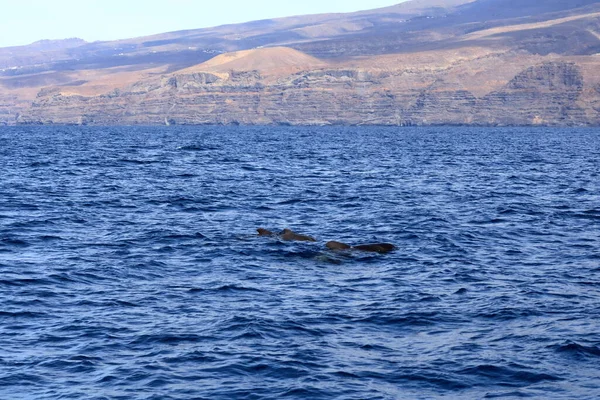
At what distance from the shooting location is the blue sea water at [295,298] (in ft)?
53.0

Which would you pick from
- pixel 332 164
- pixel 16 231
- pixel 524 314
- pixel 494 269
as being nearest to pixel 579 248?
pixel 494 269

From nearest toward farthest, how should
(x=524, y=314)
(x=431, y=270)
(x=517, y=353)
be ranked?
(x=517, y=353) < (x=524, y=314) < (x=431, y=270)

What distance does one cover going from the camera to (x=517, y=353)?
17766mm

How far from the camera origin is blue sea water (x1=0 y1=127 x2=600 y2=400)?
16141 millimetres

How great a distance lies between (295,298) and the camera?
2222 centimetres

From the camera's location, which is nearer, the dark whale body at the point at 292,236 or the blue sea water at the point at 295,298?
the blue sea water at the point at 295,298

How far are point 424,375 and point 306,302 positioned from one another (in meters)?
5.91

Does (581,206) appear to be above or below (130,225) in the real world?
below

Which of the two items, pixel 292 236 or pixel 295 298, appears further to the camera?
pixel 292 236

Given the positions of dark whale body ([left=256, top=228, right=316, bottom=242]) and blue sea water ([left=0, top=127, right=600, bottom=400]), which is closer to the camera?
blue sea water ([left=0, top=127, right=600, bottom=400])

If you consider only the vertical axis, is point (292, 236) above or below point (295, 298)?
below

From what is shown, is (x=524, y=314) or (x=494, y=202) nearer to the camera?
(x=524, y=314)

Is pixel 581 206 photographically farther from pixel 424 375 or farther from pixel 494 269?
pixel 424 375

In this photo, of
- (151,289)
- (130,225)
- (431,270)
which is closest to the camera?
(151,289)
